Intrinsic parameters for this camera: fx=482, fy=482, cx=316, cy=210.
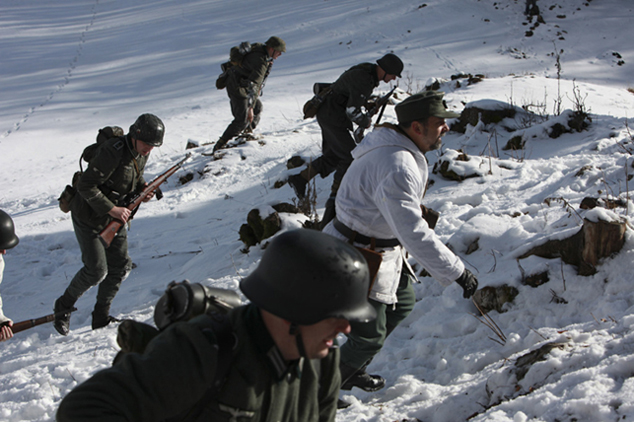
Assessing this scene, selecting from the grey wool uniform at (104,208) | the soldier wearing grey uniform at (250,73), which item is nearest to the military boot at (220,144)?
the soldier wearing grey uniform at (250,73)

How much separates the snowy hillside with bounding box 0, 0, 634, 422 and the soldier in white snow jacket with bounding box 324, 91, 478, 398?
59cm

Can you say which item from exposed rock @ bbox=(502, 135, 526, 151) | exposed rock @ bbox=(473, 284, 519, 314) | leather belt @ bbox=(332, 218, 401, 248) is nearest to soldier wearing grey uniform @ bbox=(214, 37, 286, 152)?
exposed rock @ bbox=(502, 135, 526, 151)

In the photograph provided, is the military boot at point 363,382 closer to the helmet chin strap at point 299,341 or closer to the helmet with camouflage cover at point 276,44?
the helmet chin strap at point 299,341

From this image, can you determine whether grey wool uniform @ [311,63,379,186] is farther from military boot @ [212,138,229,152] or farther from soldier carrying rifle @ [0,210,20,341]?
military boot @ [212,138,229,152]

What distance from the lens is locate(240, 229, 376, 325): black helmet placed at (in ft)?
4.62

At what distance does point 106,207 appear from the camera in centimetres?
410

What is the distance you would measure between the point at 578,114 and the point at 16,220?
9024mm

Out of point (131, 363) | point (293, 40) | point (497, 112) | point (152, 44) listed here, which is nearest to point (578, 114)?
point (497, 112)

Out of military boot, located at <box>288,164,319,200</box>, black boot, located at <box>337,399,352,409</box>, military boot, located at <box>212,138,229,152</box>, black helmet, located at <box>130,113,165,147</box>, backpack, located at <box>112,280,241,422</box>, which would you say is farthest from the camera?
military boot, located at <box>212,138,229,152</box>

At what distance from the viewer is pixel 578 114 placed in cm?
706

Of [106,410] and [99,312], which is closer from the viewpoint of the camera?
[106,410]

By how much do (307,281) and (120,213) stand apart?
10.7ft

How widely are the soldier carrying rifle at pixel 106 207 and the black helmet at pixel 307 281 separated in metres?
2.97

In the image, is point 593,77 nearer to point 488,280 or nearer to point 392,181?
point 488,280
